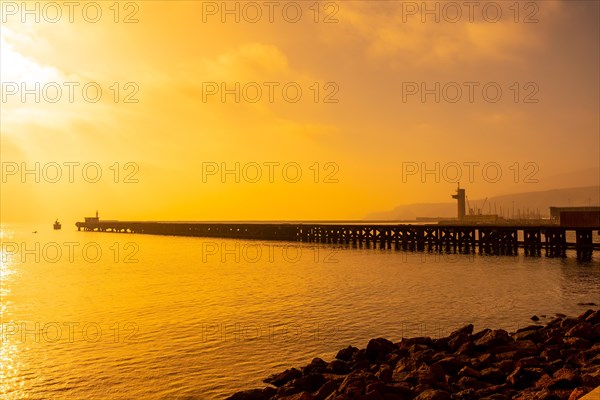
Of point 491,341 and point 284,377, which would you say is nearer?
point 284,377

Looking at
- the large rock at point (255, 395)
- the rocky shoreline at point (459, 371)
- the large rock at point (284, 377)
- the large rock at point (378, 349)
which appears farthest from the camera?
the large rock at point (378, 349)

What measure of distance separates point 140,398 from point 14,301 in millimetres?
18518

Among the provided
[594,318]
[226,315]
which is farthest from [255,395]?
[594,318]

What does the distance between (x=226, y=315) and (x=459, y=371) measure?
1150 centimetres

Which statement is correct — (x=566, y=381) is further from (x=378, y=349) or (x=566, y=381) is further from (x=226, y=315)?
(x=226, y=315)

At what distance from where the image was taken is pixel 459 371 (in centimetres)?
941

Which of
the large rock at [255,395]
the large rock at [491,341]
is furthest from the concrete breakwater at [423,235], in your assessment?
the large rock at [255,395]

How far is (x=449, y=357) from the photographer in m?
10.2

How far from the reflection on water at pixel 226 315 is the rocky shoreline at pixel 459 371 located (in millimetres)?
1725

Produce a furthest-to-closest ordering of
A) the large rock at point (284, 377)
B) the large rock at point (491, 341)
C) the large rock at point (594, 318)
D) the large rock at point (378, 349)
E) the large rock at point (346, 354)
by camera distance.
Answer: the large rock at point (594, 318) < the large rock at point (346, 354) < the large rock at point (378, 349) < the large rock at point (491, 341) < the large rock at point (284, 377)

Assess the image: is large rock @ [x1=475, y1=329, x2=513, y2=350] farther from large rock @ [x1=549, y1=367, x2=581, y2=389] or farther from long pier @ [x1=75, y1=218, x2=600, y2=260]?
long pier @ [x1=75, y1=218, x2=600, y2=260]

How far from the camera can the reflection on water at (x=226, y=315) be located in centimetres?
1181

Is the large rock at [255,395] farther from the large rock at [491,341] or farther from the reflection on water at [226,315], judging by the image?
the large rock at [491,341]

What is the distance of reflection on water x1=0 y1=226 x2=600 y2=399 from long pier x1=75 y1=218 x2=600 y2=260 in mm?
9049
